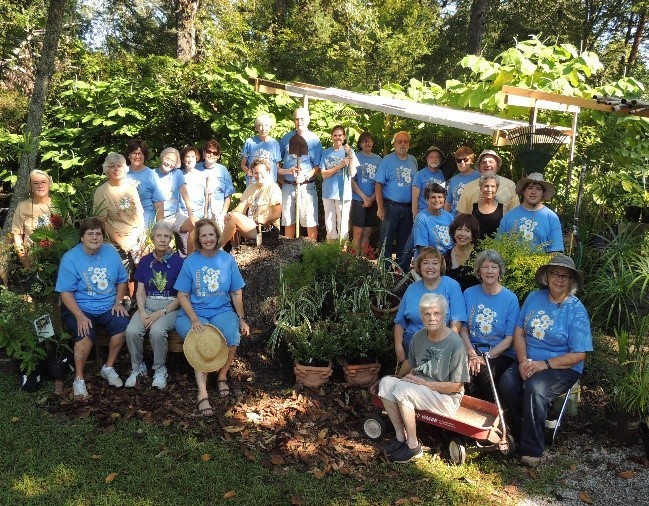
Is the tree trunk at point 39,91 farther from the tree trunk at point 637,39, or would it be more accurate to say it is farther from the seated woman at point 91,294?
the tree trunk at point 637,39

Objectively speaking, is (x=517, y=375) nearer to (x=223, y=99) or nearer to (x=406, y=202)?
(x=406, y=202)

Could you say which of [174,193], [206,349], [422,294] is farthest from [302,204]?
[422,294]

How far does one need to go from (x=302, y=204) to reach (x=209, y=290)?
2367mm

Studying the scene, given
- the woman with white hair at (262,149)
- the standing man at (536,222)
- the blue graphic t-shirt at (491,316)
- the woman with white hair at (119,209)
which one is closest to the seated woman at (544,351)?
the blue graphic t-shirt at (491,316)

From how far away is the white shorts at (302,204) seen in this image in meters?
7.58

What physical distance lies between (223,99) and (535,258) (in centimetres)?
594

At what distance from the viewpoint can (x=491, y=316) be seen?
5.00 meters

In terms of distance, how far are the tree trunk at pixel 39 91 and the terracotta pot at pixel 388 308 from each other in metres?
3.94

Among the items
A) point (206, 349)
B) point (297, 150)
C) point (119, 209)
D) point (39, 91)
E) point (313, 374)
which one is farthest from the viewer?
point (297, 150)

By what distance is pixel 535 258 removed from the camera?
5.35 m

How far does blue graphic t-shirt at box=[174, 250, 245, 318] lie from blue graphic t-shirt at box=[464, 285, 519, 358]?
1964 mm

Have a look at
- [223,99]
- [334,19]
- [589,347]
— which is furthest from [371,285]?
[334,19]

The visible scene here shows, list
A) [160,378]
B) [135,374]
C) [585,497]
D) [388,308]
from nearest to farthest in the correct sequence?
[585,497]
[160,378]
[135,374]
[388,308]

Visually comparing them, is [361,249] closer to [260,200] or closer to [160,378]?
[260,200]
